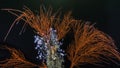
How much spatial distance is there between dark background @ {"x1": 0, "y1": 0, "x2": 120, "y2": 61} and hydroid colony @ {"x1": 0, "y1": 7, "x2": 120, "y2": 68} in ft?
0.20

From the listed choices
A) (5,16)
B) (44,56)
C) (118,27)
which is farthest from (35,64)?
(118,27)

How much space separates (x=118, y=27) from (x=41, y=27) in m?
0.87

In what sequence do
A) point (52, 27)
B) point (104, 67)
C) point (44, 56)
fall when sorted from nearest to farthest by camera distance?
point (44, 56), point (52, 27), point (104, 67)

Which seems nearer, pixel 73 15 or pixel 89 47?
pixel 89 47

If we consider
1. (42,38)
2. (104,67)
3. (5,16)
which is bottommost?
(104,67)

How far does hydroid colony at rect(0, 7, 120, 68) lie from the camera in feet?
9.57

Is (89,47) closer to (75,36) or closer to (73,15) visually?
(75,36)

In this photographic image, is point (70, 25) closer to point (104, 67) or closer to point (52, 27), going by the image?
point (52, 27)

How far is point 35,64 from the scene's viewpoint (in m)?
3.13

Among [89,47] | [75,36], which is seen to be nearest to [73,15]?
[75,36]

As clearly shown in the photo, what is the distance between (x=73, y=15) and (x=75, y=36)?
0.81 ft

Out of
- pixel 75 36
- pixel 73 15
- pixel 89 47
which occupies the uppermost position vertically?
pixel 73 15

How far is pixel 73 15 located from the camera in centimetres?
321

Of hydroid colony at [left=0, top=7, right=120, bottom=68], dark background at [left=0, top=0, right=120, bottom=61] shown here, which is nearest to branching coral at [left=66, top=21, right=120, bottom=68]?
hydroid colony at [left=0, top=7, right=120, bottom=68]
